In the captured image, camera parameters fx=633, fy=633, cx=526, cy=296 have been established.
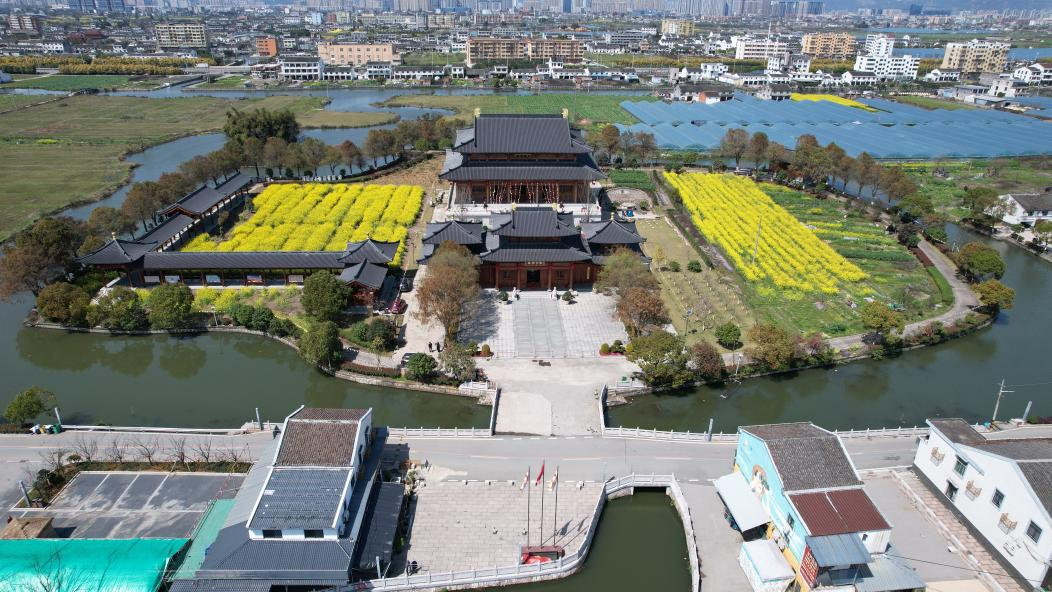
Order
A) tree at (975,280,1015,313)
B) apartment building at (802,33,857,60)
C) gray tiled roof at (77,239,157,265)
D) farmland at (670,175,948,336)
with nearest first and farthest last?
1. tree at (975,280,1015,313)
2. farmland at (670,175,948,336)
3. gray tiled roof at (77,239,157,265)
4. apartment building at (802,33,857,60)

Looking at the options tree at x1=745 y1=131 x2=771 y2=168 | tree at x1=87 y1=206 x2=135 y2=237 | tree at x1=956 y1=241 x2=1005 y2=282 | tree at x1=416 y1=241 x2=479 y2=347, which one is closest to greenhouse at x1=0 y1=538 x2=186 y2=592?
tree at x1=416 y1=241 x2=479 y2=347

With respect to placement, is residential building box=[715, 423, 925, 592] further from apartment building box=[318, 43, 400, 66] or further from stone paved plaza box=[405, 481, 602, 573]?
apartment building box=[318, 43, 400, 66]

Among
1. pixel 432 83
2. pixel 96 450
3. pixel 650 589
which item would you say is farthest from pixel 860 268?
pixel 432 83

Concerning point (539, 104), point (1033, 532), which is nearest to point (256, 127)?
point (539, 104)

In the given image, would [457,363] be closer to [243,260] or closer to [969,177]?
[243,260]

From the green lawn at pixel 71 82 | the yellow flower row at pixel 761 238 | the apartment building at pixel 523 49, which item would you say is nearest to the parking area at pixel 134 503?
the yellow flower row at pixel 761 238
